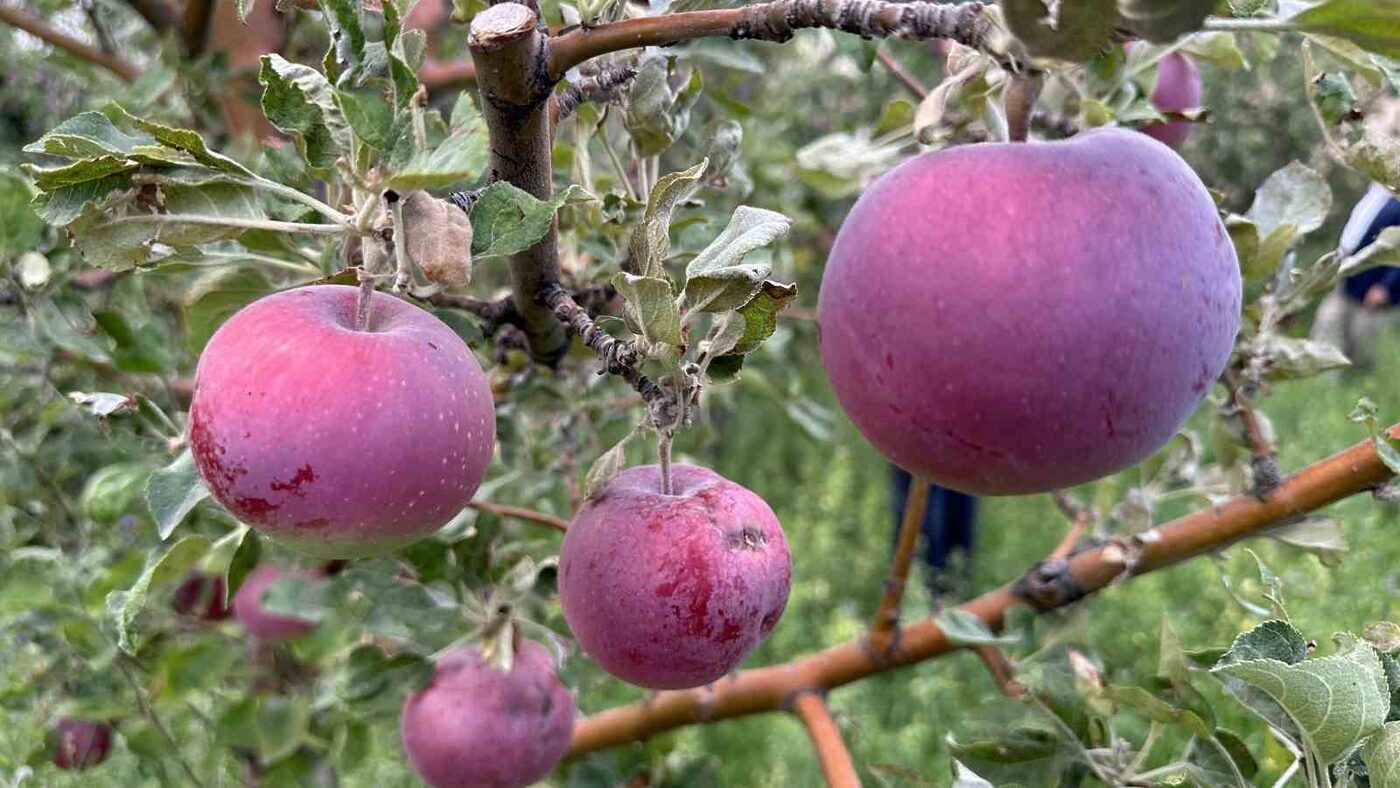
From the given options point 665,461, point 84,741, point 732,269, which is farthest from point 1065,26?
point 84,741

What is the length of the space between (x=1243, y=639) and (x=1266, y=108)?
463 cm

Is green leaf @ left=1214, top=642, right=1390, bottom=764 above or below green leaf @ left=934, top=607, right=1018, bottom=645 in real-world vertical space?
above

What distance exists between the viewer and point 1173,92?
0.95m

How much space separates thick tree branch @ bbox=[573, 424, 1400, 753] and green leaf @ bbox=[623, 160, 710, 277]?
502 millimetres

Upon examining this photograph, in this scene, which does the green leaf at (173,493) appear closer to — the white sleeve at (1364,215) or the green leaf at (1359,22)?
the green leaf at (1359,22)

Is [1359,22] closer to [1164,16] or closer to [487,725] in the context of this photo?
[1164,16]

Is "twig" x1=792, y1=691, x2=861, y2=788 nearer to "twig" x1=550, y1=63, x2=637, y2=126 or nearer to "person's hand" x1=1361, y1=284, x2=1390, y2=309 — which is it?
"twig" x1=550, y1=63, x2=637, y2=126

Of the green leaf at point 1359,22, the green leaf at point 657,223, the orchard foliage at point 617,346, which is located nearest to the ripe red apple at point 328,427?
the orchard foliage at point 617,346

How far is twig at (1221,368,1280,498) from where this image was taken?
29.4 inches

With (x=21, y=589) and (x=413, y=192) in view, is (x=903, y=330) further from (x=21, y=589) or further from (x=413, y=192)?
(x=21, y=589)

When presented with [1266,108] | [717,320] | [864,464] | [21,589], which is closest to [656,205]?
[717,320]

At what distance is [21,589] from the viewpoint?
3.57 ft

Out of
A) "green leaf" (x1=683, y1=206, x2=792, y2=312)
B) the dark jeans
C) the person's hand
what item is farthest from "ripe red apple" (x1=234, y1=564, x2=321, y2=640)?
the person's hand

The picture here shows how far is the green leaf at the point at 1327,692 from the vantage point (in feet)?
1.66
